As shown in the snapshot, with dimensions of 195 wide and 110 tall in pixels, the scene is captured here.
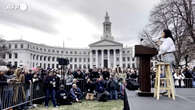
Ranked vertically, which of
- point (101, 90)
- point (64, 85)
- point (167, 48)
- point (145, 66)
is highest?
point (167, 48)

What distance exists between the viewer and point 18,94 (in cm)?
704

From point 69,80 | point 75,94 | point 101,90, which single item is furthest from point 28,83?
point 101,90

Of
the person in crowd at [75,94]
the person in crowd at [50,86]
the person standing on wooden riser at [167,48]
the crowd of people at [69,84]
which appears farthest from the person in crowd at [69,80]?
the person standing on wooden riser at [167,48]

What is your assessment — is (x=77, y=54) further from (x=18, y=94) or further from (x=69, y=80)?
(x=18, y=94)

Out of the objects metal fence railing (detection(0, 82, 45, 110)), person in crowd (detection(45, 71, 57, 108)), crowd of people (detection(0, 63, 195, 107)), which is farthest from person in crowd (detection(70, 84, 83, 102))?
metal fence railing (detection(0, 82, 45, 110))

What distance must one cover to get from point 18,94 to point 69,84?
4155mm

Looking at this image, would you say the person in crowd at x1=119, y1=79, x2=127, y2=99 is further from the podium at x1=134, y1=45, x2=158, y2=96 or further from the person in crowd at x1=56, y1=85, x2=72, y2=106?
the podium at x1=134, y1=45, x2=158, y2=96

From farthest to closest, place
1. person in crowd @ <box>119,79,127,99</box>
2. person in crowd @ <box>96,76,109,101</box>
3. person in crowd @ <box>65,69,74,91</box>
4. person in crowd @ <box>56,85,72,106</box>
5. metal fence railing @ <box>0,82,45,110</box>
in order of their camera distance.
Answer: person in crowd @ <box>119,79,127,99</box>
person in crowd @ <box>65,69,74,91</box>
person in crowd @ <box>96,76,109,101</box>
person in crowd @ <box>56,85,72,106</box>
metal fence railing @ <box>0,82,45,110</box>

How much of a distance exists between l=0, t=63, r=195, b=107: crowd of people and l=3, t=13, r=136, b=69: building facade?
61.9 m

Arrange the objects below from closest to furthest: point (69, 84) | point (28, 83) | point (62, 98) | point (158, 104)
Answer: point (158, 104) < point (28, 83) < point (62, 98) < point (69, 84)

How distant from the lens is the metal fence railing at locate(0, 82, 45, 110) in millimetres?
5988

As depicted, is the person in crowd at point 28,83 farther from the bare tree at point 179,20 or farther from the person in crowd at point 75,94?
the bare tree at point 179,20

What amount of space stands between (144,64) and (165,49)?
0.58 metres

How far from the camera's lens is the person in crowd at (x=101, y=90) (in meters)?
10.3
